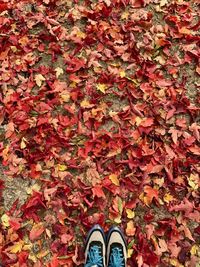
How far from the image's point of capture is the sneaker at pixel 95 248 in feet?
11.4

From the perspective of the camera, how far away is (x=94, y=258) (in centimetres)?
346

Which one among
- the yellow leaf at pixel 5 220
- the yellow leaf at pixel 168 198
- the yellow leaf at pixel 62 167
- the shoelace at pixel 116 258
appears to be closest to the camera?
the shoelace at pixel 116 258

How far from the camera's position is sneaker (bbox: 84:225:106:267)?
3.46 meters

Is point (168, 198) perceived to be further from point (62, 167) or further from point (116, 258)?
point (62, 167)

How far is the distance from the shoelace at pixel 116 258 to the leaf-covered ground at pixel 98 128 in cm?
10

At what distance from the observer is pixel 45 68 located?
4250mm

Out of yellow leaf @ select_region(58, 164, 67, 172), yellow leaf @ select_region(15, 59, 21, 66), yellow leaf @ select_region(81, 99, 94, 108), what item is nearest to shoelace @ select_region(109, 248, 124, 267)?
yellow leaf @ select_region(58, 164, 67, 172)

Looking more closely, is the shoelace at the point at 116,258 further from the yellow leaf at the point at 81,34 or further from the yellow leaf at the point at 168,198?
the yellow leaf at the point at 81,34

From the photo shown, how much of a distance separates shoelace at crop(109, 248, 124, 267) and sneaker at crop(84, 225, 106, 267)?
0.09 meters

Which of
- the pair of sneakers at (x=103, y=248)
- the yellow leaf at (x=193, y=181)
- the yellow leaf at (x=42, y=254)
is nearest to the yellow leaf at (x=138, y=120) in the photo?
the yellow leaf at (x=193, y=181)

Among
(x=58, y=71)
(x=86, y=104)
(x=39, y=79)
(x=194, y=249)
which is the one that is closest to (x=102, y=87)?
(x=86, y=104)

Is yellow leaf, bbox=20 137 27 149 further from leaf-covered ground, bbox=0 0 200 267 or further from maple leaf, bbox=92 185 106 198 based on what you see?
maple leaf, bbox=92 185 106 198

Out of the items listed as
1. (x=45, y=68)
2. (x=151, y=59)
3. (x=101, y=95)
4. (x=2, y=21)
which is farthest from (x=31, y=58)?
(x=151, y=59)

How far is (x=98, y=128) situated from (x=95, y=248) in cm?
114
